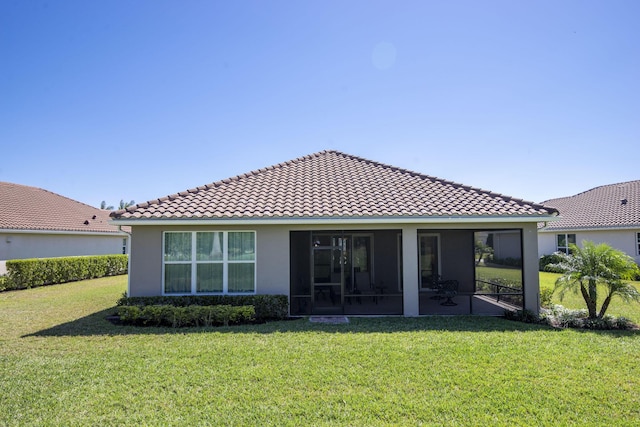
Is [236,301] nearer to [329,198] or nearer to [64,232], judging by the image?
[329,198]

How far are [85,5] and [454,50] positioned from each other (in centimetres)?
1181

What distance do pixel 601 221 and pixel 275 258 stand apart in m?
24.9

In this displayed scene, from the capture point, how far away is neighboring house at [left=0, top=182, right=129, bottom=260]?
19.1 metres

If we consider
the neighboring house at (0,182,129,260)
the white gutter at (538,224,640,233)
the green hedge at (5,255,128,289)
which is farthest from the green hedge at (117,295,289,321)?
the white gutter at (538,224,640,233)

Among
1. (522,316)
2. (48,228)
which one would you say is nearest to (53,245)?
(48,228)

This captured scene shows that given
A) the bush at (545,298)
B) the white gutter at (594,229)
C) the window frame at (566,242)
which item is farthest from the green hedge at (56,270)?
the window frame at (566,242)

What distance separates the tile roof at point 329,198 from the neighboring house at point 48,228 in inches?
264

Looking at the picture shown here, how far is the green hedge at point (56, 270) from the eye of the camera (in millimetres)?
17594

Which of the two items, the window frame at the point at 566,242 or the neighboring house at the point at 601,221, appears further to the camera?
the window frame at the point at 566,242

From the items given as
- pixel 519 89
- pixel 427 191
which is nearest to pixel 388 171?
pixel 427 191

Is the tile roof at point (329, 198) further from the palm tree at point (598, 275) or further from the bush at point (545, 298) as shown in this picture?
the bush at point (545, 298)

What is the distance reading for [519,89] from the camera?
43.3ft

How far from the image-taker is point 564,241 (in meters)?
26.5

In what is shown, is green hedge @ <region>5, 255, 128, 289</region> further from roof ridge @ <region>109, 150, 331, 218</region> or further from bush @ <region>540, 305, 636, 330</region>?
bush @ <region>540, 305, 636, 330</region>
